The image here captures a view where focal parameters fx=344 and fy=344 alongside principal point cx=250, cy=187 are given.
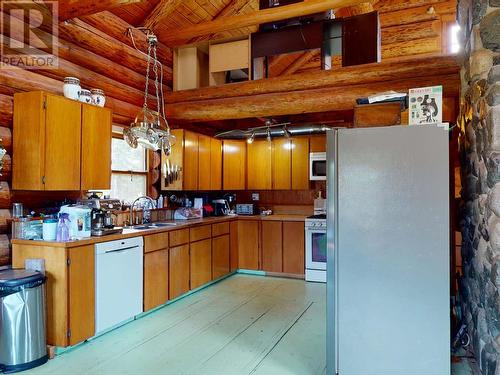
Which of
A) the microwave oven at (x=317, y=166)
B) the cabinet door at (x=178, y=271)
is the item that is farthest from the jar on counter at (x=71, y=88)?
the microwave oven at (x=317, y=166)

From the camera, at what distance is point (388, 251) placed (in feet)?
7.64

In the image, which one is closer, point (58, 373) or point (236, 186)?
point (58, 373)

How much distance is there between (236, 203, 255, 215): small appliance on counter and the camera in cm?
615

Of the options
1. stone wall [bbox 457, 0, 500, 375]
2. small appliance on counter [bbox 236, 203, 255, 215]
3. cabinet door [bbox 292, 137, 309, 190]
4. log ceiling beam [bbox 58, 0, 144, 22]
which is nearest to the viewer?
stone wall [bbox 457, 0, 500, 375]

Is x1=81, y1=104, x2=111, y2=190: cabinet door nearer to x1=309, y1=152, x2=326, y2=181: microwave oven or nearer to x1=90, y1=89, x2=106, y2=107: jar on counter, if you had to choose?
Answer: x1=90, y1=89, x2=106, y2=107: jar on counter

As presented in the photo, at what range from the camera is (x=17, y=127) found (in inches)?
123

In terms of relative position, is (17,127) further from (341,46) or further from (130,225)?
(341,46)

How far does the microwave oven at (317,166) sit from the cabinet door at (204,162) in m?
1.69

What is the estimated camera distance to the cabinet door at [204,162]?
5.36 metres

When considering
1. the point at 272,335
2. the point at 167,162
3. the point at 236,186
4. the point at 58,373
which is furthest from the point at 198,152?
the point at 58,373

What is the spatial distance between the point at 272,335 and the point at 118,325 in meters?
1.57

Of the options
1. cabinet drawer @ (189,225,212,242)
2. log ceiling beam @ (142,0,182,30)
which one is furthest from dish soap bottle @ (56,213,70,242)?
log ceiling beam @ (142,0,182,30)

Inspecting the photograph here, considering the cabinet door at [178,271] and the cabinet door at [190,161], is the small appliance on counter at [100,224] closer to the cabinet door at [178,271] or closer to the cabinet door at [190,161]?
the cabinet door at [178,271]

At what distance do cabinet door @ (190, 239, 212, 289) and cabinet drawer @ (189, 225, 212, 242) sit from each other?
58mm
